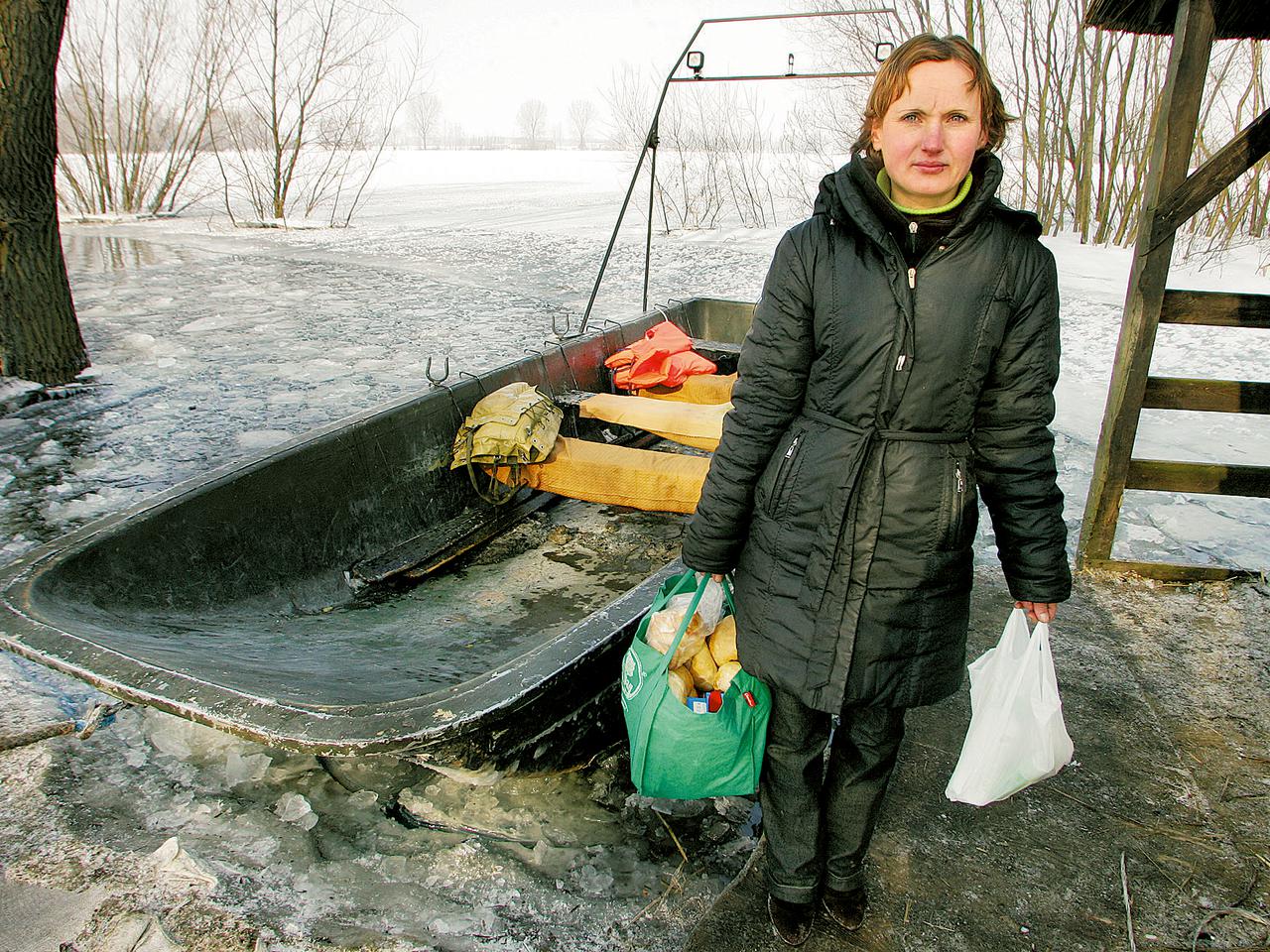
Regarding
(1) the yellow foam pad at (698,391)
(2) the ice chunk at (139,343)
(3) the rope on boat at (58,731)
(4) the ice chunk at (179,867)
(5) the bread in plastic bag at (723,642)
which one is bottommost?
(4) the ice chunk at (179,867)

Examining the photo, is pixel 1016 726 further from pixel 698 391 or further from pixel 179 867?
pixel 698 391

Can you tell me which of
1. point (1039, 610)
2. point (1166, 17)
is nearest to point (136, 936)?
point (1039, 610)

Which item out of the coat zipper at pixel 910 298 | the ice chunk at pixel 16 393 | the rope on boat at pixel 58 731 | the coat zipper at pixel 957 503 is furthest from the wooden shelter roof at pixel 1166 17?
the ice chunk at pixel 16 393

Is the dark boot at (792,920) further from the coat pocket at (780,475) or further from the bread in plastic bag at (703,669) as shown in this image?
the coat pocket at (780,475)

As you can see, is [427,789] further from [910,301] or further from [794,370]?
[910,301]

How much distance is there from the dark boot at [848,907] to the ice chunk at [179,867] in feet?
4.75

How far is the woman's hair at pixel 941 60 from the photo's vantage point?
1.50 m

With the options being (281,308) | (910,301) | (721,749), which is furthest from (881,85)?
(281,308)

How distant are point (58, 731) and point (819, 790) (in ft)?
7.24

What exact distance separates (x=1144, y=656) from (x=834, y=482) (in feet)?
7.18

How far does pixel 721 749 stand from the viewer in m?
1.84

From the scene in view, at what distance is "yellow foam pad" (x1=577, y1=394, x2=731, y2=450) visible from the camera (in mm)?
3986

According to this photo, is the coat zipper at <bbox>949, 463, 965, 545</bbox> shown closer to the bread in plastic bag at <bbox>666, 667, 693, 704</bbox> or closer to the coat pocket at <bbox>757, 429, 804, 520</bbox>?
the coat pocket at <bbox>757, 429, 804, 520</bbox>

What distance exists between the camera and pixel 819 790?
6.11 feet
